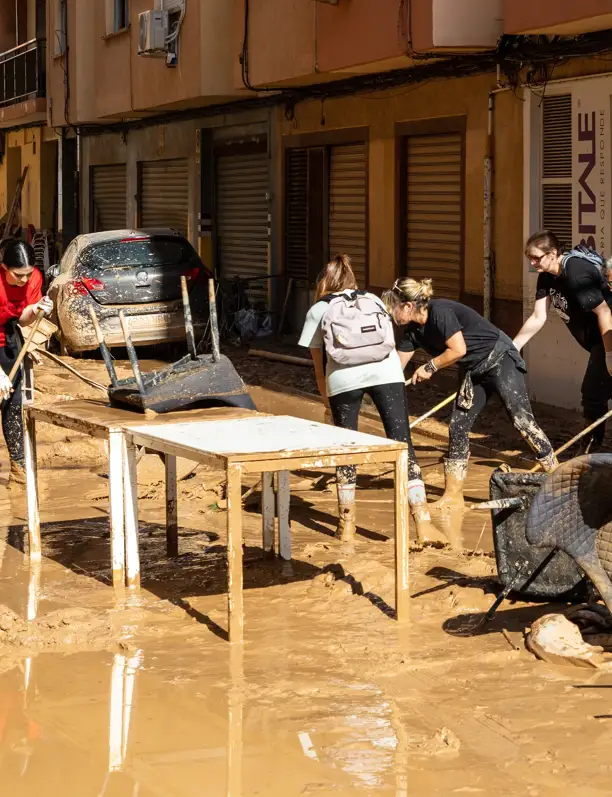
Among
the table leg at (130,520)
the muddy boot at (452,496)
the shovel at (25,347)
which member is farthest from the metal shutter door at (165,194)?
the table leg at (130,520)

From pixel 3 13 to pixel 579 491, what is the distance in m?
32.6

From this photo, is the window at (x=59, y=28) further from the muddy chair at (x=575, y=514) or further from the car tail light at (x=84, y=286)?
the muddy chair at (x=575, y=514)

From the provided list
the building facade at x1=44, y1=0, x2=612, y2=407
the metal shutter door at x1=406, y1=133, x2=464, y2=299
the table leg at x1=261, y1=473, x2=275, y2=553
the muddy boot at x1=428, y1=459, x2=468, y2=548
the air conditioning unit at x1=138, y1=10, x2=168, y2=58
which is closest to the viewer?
the table leg at x1=261, y1=473, x2=275, y2=553

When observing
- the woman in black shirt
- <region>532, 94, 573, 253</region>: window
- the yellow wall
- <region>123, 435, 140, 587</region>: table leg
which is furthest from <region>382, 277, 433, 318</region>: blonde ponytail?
the yellow wall

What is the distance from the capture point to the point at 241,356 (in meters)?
19.2

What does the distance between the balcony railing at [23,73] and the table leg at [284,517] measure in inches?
981

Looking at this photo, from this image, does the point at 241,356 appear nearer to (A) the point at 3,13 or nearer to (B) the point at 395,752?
(B) the point at 395,752

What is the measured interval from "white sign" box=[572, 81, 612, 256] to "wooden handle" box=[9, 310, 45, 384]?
220 inches

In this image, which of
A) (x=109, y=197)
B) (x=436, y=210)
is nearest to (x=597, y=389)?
(x=436, y=210)

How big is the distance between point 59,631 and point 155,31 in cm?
1676

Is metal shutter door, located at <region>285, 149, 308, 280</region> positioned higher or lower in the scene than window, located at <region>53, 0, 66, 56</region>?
lower

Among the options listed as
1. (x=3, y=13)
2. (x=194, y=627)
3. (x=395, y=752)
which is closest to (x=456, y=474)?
(x=194, y=627)

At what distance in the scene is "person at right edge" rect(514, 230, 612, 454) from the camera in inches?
377

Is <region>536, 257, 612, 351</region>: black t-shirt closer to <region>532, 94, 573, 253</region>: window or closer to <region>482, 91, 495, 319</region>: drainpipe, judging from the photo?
<region>532, 94, 573, 253</region>: window
